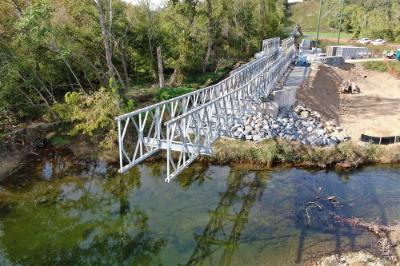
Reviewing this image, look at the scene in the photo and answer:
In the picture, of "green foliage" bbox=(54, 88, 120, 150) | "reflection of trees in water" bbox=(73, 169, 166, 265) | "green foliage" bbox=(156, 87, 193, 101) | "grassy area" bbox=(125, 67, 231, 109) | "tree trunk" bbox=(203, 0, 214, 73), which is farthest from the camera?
"tree trunk" bbox=(203, 0, 214, 73)

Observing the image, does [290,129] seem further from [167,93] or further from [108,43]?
[108,43]

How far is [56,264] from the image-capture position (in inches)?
581

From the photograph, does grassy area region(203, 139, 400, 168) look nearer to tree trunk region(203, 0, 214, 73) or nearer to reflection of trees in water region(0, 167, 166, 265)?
reflection of trees in water region(0, 167, 166, 265)

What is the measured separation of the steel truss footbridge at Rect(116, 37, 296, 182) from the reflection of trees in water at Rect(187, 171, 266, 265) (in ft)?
11.5

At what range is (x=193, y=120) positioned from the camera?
14984 millimetres

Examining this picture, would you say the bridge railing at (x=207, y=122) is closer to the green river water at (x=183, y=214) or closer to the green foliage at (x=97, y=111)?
the green river water at (x=183, y=214)

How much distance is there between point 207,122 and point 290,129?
487 inches

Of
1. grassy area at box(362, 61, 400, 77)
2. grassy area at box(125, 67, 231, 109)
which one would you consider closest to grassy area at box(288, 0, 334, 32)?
grassy area at box(362, 61, 400, 77)

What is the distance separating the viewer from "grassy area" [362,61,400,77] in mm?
51769

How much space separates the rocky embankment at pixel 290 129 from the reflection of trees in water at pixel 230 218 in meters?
4.11

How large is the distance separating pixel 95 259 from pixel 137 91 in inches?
880

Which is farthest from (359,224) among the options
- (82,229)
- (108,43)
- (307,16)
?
(307,16)

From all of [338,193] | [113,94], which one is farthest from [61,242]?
[338,193]

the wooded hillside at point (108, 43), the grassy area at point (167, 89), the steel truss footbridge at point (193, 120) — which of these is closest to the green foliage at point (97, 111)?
the wooded hillside at point (108, 43)
